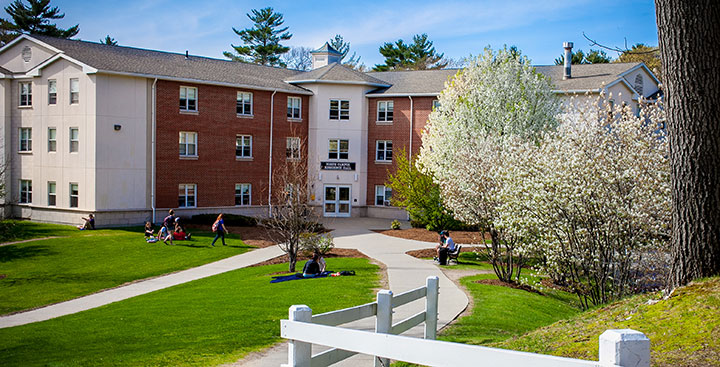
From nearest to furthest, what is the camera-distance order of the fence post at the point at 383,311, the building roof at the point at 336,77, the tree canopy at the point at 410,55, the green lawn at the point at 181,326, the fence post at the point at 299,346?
the fence post at the point at 299,346
the fence post at the point at 383,311
the green lawn at the point at 181,326
the building roof at the point at 336,77
the tree canopy at the point at 410,55

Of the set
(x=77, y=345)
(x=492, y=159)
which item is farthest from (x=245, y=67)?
(x=77, y=345)

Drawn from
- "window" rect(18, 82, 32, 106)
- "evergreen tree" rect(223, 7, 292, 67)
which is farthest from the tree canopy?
"window" rect(18, 82, 32, 106)

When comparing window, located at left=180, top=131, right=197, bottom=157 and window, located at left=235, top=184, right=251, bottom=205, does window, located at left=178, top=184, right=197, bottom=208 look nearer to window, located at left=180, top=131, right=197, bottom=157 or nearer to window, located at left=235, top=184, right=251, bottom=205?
window, located at left=180, top=131, right=197, bottom=157

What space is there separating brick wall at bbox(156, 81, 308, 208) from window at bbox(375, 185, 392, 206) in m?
6.29

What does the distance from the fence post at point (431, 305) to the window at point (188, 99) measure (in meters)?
30.9

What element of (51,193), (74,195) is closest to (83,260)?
(74,195)

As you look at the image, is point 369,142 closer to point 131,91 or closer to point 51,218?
point 131,91

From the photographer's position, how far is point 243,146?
40656 mm

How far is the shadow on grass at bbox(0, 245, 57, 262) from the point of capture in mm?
25766

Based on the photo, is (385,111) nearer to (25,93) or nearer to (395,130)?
(395,130)

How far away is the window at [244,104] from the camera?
40.4 meters

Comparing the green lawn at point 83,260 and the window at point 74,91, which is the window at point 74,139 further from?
the green lawn at point 83,260

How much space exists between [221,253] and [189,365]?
1860 cm

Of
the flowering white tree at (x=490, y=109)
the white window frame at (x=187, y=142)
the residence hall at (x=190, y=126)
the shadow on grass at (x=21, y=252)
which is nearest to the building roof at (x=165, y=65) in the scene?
the residence hall at (x=190, y=126)
